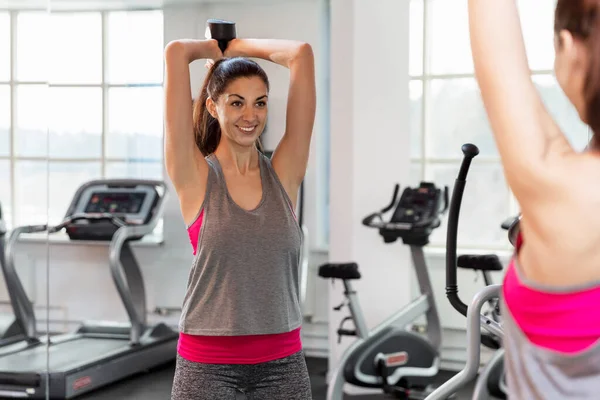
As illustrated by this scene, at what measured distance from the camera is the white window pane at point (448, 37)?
18.3 feet

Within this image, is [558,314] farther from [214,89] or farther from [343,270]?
[343,270]

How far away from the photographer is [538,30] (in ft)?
17.3

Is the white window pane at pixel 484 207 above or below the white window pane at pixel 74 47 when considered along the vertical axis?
below

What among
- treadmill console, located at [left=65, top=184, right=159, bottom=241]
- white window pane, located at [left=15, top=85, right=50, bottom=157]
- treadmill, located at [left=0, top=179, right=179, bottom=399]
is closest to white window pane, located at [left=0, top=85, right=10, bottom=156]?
white window pane, located at [left=15, top=85, right=50, bottom=157]

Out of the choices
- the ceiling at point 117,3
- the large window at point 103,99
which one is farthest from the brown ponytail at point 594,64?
the ceiling at point 117,3

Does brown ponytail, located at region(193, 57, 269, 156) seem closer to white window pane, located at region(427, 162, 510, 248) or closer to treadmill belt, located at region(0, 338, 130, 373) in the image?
treadmill belt, located at region(0, 338, 130, 373)

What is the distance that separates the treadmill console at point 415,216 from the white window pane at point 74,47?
2.23 metres

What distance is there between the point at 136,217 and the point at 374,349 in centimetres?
194

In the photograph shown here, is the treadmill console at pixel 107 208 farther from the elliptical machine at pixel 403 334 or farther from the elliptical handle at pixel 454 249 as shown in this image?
the elliptical handle at pixel 454 249

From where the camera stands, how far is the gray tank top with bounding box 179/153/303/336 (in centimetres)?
182

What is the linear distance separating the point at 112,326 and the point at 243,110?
13.1 feet

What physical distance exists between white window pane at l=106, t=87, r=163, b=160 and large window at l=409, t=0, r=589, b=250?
1799mm

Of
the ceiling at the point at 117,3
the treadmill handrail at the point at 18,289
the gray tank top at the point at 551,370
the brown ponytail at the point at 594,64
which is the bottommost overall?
the treadmill handrail at the point at 18,289

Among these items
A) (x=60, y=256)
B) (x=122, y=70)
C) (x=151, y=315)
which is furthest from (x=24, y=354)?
(x=122, y=70)
